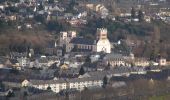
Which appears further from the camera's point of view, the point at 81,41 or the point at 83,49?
the point at 81,41

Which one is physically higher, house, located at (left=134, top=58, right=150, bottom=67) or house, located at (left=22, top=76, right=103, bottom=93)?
house, located at (left=22, top=76, right=103, bottom=93)

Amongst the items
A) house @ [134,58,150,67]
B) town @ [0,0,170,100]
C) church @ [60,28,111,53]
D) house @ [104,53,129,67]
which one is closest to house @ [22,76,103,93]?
town @ [0,0,170,100]

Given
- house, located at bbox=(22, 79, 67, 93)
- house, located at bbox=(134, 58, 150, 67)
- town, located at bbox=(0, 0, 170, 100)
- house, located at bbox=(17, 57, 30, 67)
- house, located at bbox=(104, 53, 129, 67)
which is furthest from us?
house, located at bbox=(134, 58, 150, 67)

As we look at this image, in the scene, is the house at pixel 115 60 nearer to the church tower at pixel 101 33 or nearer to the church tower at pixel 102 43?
the church tower at pixel 102 43

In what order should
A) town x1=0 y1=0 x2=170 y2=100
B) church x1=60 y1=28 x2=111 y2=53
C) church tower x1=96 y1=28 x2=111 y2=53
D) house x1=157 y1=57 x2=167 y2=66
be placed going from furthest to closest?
1. church x1=60 y1=28 x2=111 y2=53
2. church tower x1=96 y1=28 x2=111 y2=53
3. house x1=157 y1=57 x2=167 y2=66
4. town x1=0 y1=0 x2=170 y2=100

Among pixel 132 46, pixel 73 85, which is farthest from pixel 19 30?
pixel 73 85

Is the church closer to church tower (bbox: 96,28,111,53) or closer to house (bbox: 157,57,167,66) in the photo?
church tower (bbox: 96,28,111,53)

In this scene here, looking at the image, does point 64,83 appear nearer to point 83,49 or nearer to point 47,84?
point 47,84

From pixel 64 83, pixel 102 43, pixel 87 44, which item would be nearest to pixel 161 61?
pixel 102 43

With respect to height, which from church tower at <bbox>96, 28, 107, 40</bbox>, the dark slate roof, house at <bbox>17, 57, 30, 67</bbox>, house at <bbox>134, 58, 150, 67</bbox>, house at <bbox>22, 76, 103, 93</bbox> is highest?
house at <bbox>22, 76, 103, 93</bbox>

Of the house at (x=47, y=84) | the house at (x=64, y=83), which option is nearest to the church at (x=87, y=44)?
the house at (x=64, y=83)
